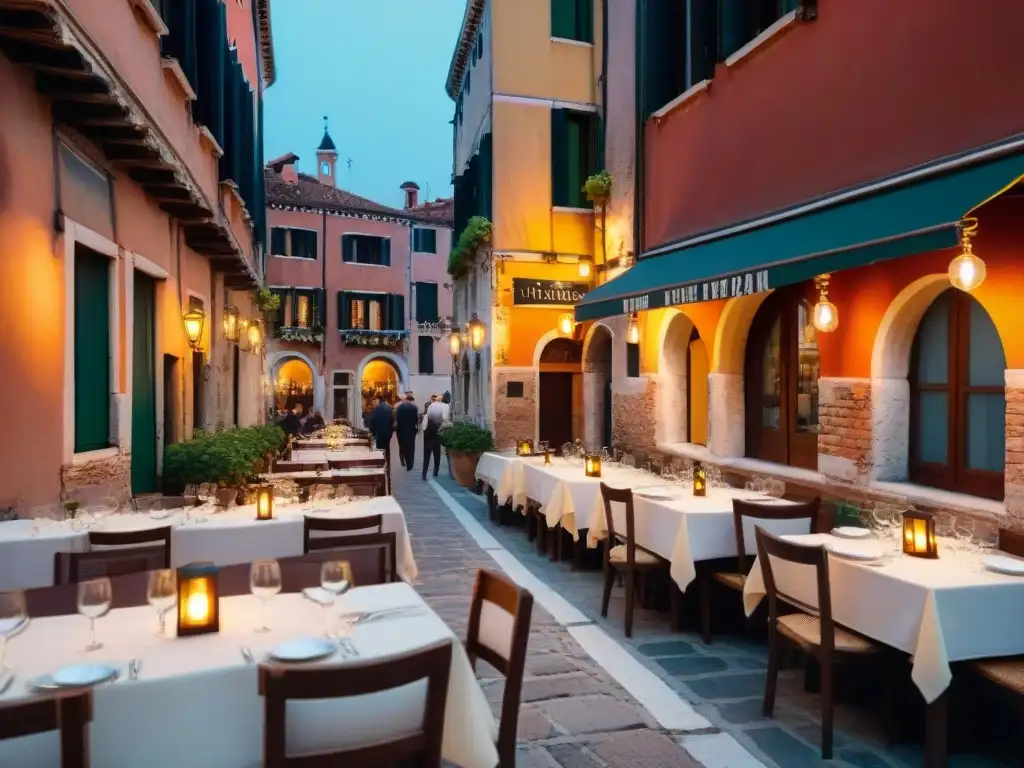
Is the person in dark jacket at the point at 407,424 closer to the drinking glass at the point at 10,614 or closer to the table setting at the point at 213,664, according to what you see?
the table setting at the point at 213,664

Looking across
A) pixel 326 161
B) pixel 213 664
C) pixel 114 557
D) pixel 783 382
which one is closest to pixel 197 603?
pixel 213 664

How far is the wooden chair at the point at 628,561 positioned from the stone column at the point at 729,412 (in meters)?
2.57

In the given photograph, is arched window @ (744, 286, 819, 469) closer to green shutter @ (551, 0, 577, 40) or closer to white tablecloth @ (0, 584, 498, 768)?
white tablecloth @ (0, 584, 498, 768)

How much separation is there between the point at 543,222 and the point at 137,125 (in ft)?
26.6

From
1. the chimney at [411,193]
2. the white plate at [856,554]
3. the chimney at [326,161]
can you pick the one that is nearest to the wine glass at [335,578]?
the white plate at [856,554]

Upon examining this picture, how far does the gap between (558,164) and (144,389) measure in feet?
26.0

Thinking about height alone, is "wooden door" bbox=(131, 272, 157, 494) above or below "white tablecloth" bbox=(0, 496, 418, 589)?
above

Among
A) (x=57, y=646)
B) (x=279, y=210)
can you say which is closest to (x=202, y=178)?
(x=57, y=646)

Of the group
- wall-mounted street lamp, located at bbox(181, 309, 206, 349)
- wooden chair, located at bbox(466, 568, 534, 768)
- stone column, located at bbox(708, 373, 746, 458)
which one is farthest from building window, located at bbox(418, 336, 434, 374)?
wooden chair, located at bbox(466, 568, 534, 768)

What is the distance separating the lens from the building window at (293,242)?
27906 mm

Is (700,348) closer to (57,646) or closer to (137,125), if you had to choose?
(137,125)

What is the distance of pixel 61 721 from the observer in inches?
72.7

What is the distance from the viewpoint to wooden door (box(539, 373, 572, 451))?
44.8 ft

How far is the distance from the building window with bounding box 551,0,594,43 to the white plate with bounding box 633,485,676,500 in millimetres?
9330
